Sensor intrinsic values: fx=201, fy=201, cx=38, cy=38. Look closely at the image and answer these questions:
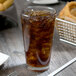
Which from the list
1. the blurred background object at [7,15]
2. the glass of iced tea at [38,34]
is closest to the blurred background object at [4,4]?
the blurred background object at [7,15]

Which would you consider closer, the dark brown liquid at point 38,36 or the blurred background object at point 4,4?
the dark brown liquid at point 38,36

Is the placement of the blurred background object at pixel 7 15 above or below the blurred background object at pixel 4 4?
below

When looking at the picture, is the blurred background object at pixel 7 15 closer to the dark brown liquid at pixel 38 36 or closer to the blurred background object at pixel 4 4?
the blurred background object at pixel 4 4

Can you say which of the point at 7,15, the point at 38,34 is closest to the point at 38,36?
the point at 38,34

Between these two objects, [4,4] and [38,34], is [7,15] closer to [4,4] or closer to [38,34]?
[4,4]

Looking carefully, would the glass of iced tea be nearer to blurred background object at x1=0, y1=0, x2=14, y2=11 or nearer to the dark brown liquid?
the dark brown liquid

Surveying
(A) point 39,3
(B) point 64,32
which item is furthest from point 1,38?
(A) point 39,3

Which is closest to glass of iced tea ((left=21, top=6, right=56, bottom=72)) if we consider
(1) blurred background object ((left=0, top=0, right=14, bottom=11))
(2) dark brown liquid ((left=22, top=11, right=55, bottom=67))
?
(2) dark brown liquid ((left=22, top=11, right=55, bottom=67))
